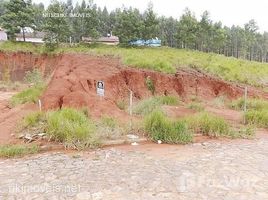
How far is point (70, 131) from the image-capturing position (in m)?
7.24

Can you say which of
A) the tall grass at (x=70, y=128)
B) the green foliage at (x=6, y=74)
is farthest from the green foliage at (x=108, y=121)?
the green foliage at (x=6, y=74)

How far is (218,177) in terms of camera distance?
18.3 ft

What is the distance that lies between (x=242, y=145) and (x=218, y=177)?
2315 millimetres

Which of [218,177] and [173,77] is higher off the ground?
[173,77]

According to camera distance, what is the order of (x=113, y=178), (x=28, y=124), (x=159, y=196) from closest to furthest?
(x=159, y=196) < (x=113, y=178) < (x=28, y=124)

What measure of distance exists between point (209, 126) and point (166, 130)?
1.23 metres

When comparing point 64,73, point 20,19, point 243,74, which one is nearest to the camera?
point 64,73

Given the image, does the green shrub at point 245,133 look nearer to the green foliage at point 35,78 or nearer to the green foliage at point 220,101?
the green foliage at point 220,101

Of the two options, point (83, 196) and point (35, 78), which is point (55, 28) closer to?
point (35, 78)

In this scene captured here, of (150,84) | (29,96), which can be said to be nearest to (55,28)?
(29,96)

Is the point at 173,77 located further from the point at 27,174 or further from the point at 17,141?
the point at 27,174

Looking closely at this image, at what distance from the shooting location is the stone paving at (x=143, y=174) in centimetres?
495

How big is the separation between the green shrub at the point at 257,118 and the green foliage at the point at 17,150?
5818mm

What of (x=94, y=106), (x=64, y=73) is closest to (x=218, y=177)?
(x=94, y=106)
